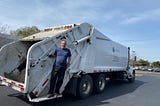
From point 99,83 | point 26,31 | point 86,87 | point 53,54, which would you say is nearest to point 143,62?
point 26,31

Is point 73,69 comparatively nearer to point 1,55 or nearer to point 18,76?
point 18,76

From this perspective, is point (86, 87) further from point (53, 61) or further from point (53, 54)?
point (53, 54)

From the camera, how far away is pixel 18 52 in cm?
815

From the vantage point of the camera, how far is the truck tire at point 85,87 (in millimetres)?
8141

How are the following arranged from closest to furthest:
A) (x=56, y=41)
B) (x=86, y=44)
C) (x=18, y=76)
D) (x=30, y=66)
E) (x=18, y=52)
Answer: (x=30, y=66)
(x=56, y=41)
(x=18, y=76)
(x=18, y=52)
(x=86, y=44)

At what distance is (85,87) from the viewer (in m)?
8.65

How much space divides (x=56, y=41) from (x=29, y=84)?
1771 millimetres

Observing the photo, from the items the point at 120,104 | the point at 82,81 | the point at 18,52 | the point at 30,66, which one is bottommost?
the point at 120,104

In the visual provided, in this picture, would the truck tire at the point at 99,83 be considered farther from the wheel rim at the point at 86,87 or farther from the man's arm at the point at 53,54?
the man's arm at the point at 53,54

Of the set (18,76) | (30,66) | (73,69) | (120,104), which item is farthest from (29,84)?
(120,104)

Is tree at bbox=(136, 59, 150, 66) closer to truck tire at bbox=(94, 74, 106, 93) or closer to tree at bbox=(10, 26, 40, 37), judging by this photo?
tree at bbox=(10, 26, 40, 37)

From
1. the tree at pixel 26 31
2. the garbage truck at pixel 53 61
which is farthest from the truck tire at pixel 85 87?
the tree at pixel 26 31

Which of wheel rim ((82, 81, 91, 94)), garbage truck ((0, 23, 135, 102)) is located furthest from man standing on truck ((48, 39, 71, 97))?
wheel rim ((82, 81, 91, 94))

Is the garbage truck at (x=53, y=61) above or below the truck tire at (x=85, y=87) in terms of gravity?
above
